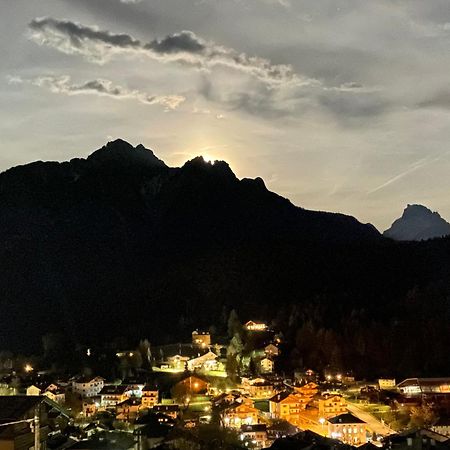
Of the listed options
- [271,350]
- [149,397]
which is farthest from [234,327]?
[149,397]

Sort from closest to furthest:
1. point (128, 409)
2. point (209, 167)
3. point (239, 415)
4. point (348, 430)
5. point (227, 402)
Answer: point (348, 430) < point (239, 415) < point (227, 402) < point (128, 409) < point (209, 167)

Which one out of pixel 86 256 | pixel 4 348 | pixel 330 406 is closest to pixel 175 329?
pixel 4 348

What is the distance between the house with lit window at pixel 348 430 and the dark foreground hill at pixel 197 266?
1356cm

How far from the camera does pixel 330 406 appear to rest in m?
27.8

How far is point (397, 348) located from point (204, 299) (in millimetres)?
20162

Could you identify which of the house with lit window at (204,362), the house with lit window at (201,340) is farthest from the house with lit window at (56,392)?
the house with lit window at (201,340)

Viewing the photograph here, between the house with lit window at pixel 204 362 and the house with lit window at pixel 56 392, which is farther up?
the house with lit window at pixel 204 362

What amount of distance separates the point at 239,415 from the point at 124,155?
85327mm

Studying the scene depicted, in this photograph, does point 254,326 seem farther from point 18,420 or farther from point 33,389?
point 18,420

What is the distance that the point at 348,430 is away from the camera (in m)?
24.2

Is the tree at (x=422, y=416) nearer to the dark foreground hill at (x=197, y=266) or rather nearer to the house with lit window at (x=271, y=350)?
the dark foreground hill at (x=197, y=266)

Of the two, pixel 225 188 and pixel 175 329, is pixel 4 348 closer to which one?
pixel 175 329

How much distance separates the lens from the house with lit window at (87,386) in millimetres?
33688

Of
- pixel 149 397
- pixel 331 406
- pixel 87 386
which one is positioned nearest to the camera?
pixel 331 406
